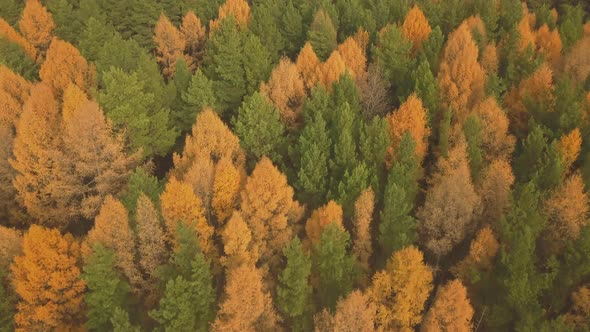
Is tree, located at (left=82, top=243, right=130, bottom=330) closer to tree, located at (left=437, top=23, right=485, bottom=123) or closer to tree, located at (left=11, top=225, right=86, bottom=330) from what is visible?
tree, located at (left=11, top=225, right=86, bottom=330)

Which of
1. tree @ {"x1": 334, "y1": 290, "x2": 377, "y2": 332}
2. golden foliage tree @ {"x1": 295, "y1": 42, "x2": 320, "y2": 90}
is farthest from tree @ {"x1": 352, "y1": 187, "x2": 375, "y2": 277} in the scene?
golden foliage tree @ {"x1": 295, "y1": 42, "x2": 320, "y2": 90}

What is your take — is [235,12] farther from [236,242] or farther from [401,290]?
[401,290]

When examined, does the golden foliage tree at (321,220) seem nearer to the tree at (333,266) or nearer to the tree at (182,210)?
the tree at (333,266)

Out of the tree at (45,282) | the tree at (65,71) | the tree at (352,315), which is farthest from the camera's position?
the tree at (65,71)

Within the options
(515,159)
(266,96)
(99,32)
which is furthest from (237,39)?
(515,159)

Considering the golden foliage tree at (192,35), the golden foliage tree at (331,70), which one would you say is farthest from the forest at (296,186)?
the golden foliage tree at (192,35)
